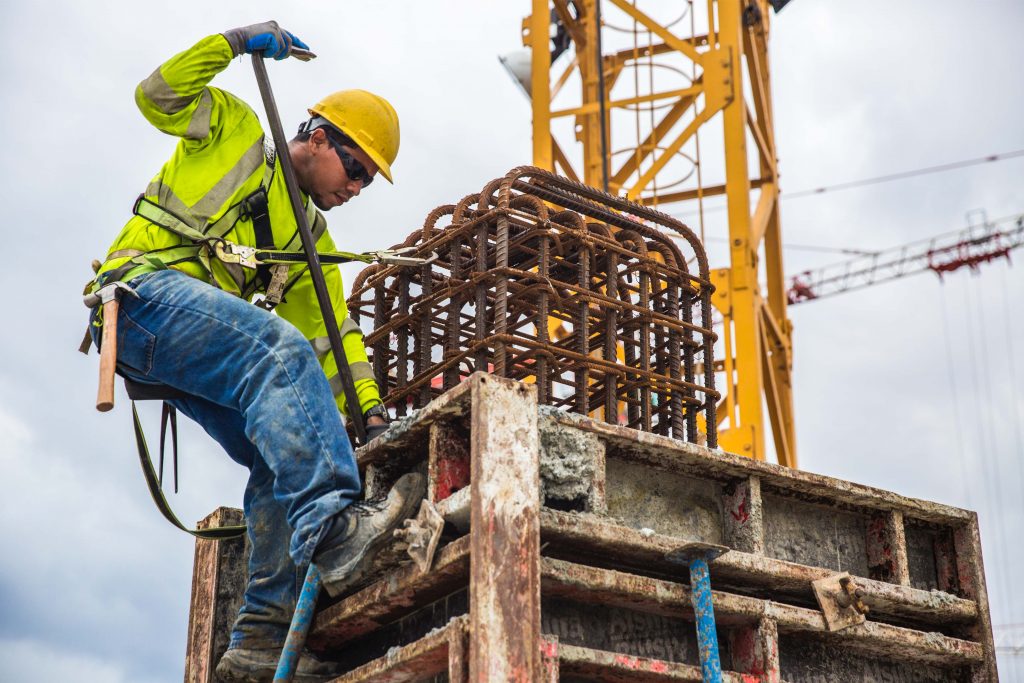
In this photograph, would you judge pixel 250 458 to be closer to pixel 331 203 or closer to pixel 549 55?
pixel 331 203

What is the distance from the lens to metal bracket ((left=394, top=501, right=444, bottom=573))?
4.62m

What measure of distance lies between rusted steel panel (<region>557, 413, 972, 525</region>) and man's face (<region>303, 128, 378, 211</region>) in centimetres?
162

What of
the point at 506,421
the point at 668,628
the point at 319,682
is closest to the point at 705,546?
the point at 668,628

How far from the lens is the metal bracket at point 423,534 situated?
4625 mm

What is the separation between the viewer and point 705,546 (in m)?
4.78

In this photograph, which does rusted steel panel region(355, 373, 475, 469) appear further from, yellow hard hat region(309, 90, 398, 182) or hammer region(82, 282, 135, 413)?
yellow hard hat region(309, 90, 398, 182)

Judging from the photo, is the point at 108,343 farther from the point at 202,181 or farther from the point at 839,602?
the point at 839,602

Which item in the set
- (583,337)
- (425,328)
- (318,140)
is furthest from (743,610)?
(318,140)

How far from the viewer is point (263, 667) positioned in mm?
5246

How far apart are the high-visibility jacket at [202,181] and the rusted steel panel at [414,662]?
1.26 m

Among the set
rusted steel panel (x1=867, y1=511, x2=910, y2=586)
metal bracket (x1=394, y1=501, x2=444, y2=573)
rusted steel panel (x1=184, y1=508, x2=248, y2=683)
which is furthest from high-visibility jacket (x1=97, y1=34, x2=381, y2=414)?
rusted steel panel (x1=867, y1=511, x2=910, y2=586)

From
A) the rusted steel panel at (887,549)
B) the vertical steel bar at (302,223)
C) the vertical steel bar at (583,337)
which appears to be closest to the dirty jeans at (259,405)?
the vertical steel bar at (302,223)

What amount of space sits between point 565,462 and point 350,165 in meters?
1.77

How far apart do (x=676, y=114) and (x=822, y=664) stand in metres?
12.0
